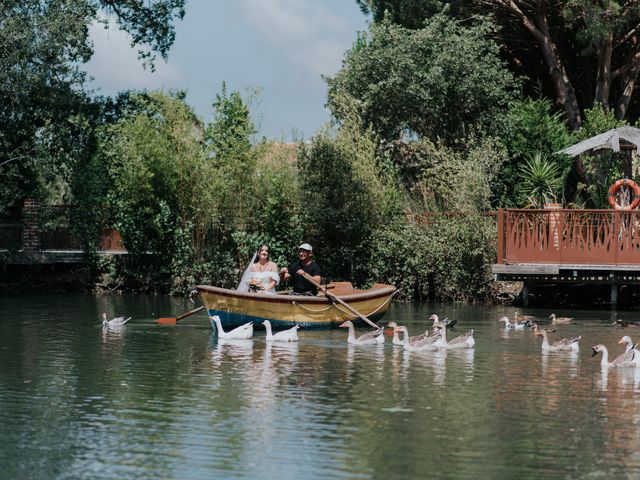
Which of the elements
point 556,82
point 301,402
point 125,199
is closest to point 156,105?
point 125,199

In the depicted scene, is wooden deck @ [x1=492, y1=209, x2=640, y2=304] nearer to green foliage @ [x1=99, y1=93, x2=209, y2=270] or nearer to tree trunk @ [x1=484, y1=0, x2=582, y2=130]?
green foliage @ [x1=99, y1=93, x2=209, y2=270]

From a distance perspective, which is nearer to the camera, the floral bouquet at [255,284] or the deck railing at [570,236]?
the floral bouquet at [255,284]

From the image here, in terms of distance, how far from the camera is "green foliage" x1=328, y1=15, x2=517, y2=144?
135ft

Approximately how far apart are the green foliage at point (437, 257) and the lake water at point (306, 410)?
10.2m

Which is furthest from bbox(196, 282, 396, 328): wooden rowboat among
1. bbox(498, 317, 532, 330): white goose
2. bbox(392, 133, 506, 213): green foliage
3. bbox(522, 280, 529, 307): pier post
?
bbox(392, 133, 506, 213): green foliage

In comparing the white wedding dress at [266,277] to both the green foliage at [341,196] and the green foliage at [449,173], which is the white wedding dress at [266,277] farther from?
the green foliage at [449,173]

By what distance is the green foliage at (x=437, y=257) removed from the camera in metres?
36.2

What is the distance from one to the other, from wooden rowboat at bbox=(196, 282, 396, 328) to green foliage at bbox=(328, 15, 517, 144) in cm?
1386

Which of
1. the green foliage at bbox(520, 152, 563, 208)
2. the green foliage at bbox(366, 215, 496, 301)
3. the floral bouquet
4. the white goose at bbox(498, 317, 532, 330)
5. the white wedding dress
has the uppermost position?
the green foliage at bbox(520, 152, 563, 208)

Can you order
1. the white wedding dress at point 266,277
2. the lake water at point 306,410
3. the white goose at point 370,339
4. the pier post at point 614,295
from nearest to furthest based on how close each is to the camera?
the lake water at point 306,410 < the white goose at point 370,339 < the white wedding dress at point 266,277 < the pier post at point 614,295

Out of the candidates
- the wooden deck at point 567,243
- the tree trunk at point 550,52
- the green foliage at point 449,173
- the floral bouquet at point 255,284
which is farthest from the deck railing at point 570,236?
the tree trunk at point 550,52

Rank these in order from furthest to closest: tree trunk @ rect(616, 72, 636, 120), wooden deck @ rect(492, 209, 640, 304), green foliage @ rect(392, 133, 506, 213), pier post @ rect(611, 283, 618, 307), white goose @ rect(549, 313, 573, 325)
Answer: tree trunk @ rect(616, 72, 636, 120) → green foliage @ rect(392, 133, 506, 213) → pier post @ rect(611, 283, 618, 307) → wooden deck @ rect(492, 209, 640, 304) → white goose @ rect(549, 313, 573, 325)

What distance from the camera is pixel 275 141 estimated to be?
40.7 meters

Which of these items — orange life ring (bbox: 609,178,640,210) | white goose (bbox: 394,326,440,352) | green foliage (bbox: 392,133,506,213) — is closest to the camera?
white goose (bbox: 394,326,440,352)
